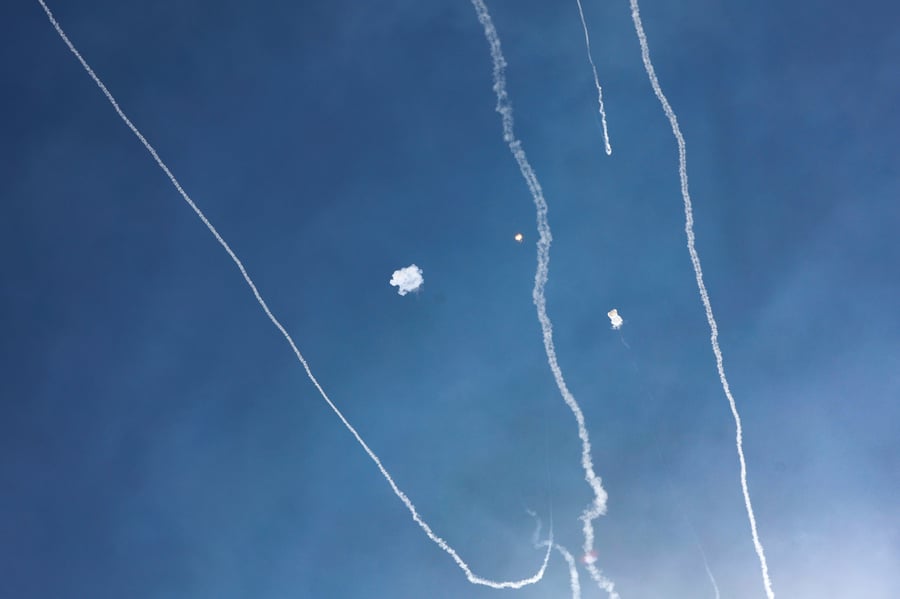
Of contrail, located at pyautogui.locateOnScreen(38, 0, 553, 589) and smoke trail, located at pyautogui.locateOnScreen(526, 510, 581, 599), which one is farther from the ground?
contrail, located at pyautogui.locateOnScreen(38, 0, 553, 589)

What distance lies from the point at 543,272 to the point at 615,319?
66.6 inches

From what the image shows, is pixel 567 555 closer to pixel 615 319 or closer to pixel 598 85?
pixel 615 319

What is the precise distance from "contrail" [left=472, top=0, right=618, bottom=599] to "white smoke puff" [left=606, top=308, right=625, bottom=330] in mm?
1179

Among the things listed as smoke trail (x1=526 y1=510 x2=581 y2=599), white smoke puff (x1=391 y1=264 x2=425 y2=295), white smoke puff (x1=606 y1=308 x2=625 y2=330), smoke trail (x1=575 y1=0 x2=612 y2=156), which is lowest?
smoke trail (x1=526 y1=510 x2=581 y2=599)

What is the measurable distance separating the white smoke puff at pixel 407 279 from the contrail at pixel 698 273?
5337 millimetres

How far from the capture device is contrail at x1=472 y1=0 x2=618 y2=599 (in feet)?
50.3

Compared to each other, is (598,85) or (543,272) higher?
(598,85)

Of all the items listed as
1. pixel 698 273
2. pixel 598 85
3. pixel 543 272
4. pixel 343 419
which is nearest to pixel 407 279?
pixel 543 272

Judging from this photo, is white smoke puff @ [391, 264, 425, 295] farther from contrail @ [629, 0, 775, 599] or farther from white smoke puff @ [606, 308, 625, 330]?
contrail @ [629, 0, 775, 599]

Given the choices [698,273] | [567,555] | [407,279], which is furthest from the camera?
[567,555]

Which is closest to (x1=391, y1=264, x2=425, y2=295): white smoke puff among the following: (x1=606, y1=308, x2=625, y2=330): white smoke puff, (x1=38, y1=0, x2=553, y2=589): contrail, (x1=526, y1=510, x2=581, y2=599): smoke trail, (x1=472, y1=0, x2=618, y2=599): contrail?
(x1=472, y1=0, x2=618, y2=599): contrail

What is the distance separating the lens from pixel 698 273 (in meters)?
15.5

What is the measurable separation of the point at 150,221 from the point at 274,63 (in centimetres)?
404

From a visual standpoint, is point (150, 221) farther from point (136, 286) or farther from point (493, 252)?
point (493, 252)
